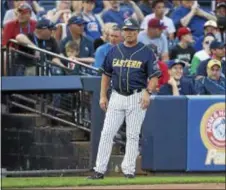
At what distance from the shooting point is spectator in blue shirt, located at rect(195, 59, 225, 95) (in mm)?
12102

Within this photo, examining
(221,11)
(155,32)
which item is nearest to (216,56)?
(155,32)

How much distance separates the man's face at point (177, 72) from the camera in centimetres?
1215

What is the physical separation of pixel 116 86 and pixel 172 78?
241 centimetres

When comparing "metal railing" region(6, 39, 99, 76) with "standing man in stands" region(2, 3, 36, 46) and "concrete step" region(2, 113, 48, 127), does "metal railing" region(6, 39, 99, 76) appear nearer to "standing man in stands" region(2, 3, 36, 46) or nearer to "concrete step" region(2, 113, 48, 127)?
"standing man in stands" region(2, 3, 36, 46)

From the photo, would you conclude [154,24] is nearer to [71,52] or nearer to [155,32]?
[155,32]

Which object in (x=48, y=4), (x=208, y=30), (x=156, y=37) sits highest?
(x=48, y=4)

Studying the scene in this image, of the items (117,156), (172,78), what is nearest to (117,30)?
(172,78)

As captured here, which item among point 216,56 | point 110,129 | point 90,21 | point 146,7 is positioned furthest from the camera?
point 146,7

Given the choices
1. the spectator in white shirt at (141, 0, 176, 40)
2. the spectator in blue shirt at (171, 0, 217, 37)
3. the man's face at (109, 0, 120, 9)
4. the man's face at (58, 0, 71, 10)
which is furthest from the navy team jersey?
the spectator in blue shirt at (171, 0, 217, 37)

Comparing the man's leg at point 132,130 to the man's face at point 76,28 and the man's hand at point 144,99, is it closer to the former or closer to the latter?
the man's hand at point 144,99

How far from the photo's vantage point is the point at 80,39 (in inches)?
513

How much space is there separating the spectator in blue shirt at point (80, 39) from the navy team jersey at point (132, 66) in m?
3.00

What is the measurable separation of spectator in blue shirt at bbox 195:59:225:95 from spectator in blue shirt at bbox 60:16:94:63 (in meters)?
1.85

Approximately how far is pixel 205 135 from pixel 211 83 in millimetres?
1036
